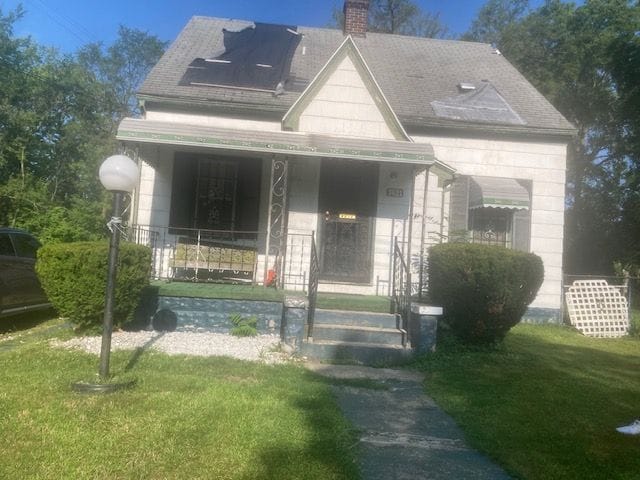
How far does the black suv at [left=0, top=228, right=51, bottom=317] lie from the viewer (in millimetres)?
7527

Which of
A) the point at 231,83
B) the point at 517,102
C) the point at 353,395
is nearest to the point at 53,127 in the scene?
the point at 231,83

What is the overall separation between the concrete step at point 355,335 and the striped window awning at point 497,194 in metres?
3.87

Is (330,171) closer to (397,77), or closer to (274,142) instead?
(274,142)

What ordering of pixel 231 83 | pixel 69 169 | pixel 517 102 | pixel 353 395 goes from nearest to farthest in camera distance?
1. pixel 353 395
2. pixel 231 83
3. pixel 517 102
4. pixel 69 169

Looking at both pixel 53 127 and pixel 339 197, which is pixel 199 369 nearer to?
pixel 339 197

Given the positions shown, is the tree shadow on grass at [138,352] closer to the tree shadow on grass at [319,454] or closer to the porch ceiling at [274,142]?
the tree shadow on grass at [319,454]

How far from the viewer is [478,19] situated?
30.6m

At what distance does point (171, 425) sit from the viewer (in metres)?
3.92

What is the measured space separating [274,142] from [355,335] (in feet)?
11.4

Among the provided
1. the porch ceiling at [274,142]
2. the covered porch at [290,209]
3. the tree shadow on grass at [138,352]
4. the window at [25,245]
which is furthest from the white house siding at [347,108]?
the window at [25,245]

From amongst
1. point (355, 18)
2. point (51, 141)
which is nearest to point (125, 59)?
point (51, 141)

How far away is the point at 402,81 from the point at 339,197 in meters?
4.33

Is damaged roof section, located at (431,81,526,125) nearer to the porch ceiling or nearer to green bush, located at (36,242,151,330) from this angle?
the porch ceiling

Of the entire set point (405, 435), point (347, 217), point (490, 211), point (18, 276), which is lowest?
point (405, 435)
